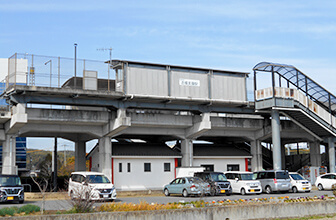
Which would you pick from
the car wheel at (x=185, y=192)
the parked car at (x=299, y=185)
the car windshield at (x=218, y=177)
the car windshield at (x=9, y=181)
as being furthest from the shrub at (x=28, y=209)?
the parked car at (x=299, y=185)

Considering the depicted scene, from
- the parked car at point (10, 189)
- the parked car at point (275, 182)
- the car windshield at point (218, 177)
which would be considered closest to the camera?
the parked car at point (10, 189)

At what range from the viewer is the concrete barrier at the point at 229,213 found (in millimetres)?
16469

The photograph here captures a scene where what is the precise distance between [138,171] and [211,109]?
8.90 meters

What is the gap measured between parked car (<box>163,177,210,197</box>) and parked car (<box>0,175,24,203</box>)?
10733 mm

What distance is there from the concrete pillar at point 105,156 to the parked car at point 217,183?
Result: 8789 mm

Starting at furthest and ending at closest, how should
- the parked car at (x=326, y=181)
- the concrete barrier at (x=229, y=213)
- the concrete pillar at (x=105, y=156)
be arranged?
the concrete pillar at (x=105, y=156) → the parked car at (x=326, y=181) → the concrete barrier at (x=229, y=213)

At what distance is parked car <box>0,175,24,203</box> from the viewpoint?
87.3ft

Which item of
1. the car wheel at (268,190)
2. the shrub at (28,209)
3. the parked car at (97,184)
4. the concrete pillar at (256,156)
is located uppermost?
the concrete pillar at (256,156)

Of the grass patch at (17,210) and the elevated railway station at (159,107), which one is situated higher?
the elevated railway station at (159,107)

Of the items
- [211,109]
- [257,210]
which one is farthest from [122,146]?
[257,210]

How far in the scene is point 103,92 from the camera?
35500mm

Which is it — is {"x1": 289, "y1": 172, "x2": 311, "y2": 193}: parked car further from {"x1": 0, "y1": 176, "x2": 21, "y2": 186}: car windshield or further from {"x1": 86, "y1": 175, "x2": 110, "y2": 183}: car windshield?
{"x1": 0, "y1": 176, "x2": 21, "y2": 186}: car windshield

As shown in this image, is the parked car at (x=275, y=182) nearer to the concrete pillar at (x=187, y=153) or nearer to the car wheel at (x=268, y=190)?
the car wheel at (x=268, y=190)

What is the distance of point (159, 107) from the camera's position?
39188 millimetres
